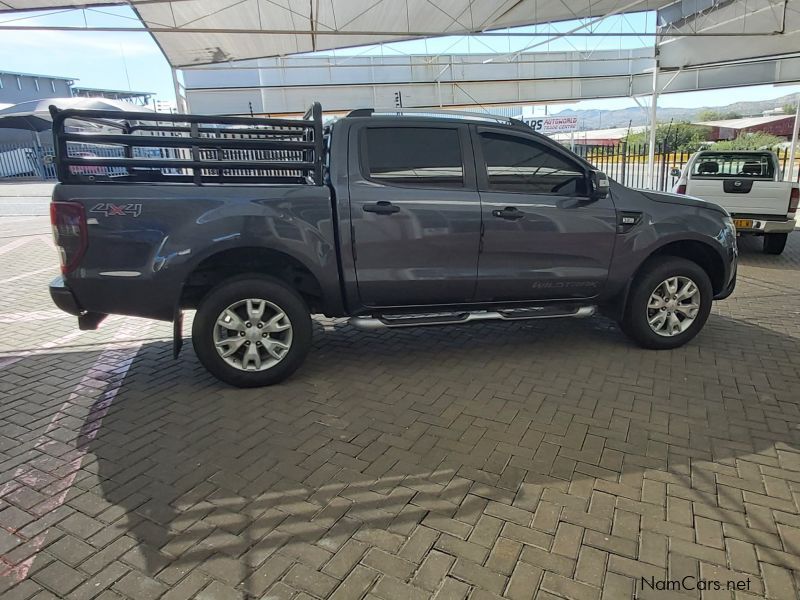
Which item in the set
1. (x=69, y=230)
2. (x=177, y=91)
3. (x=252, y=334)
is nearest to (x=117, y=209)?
(x=69, y=230)

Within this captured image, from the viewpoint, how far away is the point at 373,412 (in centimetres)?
381

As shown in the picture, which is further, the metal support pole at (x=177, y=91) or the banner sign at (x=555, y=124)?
the banner sign at (x=555, y=124)

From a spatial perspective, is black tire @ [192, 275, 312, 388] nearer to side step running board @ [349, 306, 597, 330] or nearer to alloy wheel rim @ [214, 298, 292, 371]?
alloy wheel rim @ [214, 298, 292, 371]

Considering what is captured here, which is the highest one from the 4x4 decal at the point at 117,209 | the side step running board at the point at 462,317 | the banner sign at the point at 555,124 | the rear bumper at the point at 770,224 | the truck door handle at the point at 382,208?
the banner sign at the point at 555,124

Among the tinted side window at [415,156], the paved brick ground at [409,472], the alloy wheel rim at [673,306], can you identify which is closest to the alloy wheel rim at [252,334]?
the paved brick ground at [409,472]

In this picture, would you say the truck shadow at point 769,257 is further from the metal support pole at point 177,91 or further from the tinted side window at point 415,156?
the metal support pole at point 177,91

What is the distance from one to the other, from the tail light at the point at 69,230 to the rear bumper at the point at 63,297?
0.58ft

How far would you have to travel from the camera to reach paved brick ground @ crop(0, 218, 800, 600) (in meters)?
2.36

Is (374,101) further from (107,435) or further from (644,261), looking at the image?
(107,435)

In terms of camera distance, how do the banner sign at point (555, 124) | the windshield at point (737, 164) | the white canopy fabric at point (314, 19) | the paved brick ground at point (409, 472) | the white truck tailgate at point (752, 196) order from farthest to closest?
1. the banner sign at point (555, 124)
2. the white canopy fabric at point (314, 19)
3. the windshield at point (737, 164)
4. the white truck tailgate at point (752, 196)
5. the paved brick ground at point (409, 472)

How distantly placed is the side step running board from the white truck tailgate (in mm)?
5354

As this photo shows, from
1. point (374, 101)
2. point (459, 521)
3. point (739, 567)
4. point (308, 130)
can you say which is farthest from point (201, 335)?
point (374, 101)

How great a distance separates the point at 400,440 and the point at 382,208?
171 centimetres

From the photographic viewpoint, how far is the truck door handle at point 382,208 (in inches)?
160
